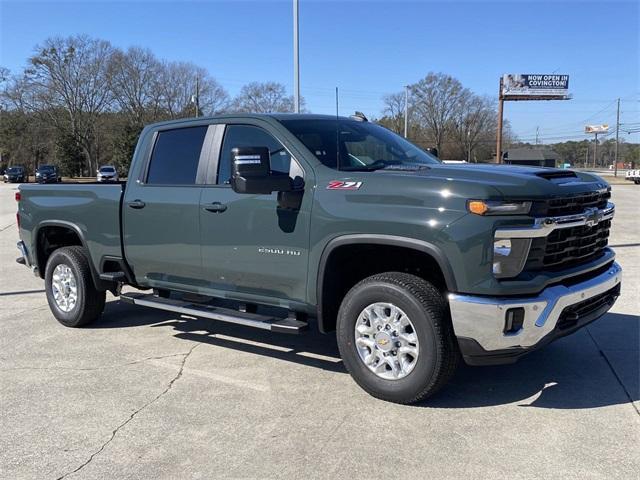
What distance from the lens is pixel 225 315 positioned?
16.0 ft

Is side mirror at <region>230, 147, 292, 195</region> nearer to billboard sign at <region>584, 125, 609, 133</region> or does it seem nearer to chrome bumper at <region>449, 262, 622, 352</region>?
chrome bumper at <region>449, 262, 622, 352</region>

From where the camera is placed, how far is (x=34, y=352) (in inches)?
217

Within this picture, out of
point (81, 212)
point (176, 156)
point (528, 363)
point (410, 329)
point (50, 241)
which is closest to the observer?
point (410, 329)

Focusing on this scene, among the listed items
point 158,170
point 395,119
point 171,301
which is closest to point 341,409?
point 171,301

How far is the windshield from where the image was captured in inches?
183

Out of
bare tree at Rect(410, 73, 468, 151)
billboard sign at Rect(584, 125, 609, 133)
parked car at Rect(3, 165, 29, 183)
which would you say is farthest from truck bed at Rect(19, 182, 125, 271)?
billboard sign at Rect(584, 125, 609, 133)

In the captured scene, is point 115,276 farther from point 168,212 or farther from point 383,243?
point 383,243

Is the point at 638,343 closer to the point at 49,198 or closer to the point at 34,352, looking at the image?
the point at 34,352

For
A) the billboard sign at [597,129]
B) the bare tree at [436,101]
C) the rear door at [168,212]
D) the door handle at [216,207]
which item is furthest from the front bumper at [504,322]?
the billboard sign at [597,129]

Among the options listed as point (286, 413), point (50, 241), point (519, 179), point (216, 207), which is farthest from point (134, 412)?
point (50, 241)

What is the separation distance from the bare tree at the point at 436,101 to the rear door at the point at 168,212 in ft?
265

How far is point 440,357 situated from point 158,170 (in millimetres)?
3180

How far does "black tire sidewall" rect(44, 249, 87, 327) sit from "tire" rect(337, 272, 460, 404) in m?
3.18

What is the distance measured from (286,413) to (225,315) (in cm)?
114
